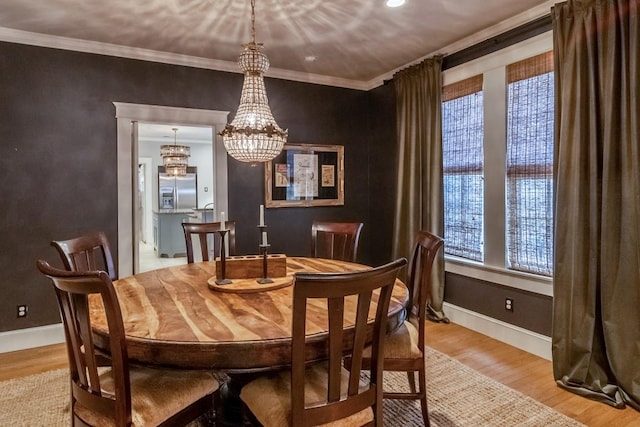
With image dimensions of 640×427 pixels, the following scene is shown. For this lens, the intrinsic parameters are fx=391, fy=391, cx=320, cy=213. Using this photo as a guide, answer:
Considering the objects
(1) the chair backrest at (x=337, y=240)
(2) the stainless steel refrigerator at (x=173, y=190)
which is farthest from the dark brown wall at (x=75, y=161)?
(2) the stainless steel refrigerator at (x=173, y=190)

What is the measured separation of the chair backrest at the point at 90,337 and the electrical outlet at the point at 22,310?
2376 millimetres

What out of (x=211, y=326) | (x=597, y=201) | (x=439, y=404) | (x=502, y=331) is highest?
(x=597, y=201)

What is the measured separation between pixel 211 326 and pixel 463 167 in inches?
116

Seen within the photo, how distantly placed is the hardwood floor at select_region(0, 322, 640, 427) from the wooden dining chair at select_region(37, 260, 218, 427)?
6.11 feet

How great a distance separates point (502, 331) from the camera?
3299 millimetres

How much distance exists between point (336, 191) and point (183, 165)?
14.2 ft

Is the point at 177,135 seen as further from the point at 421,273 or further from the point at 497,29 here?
the point at 421,273

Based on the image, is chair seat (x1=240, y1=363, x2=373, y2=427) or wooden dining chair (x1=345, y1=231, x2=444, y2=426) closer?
chair seat (x1=240, y1=363, x2=373, y2=427)

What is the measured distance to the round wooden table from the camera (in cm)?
133

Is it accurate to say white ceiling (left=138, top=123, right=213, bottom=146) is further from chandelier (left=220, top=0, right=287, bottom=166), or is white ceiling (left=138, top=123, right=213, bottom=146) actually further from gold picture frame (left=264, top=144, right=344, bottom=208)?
chandelier (left=220, top=0, right=287, bottom=166)

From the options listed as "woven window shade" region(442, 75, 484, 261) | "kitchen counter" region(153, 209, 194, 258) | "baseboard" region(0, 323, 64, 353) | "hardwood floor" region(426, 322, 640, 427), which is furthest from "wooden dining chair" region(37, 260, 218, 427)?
"kitchen counter" region(153, 209, 194, 258)

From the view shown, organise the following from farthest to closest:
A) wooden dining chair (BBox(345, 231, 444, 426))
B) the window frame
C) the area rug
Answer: the window frame, the area rug, wooden dining chair (BBox(345, 231, 444, 426))

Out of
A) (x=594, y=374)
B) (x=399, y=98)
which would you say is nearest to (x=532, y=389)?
(x=594, y=374)

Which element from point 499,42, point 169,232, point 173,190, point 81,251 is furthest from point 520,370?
point 173,190
